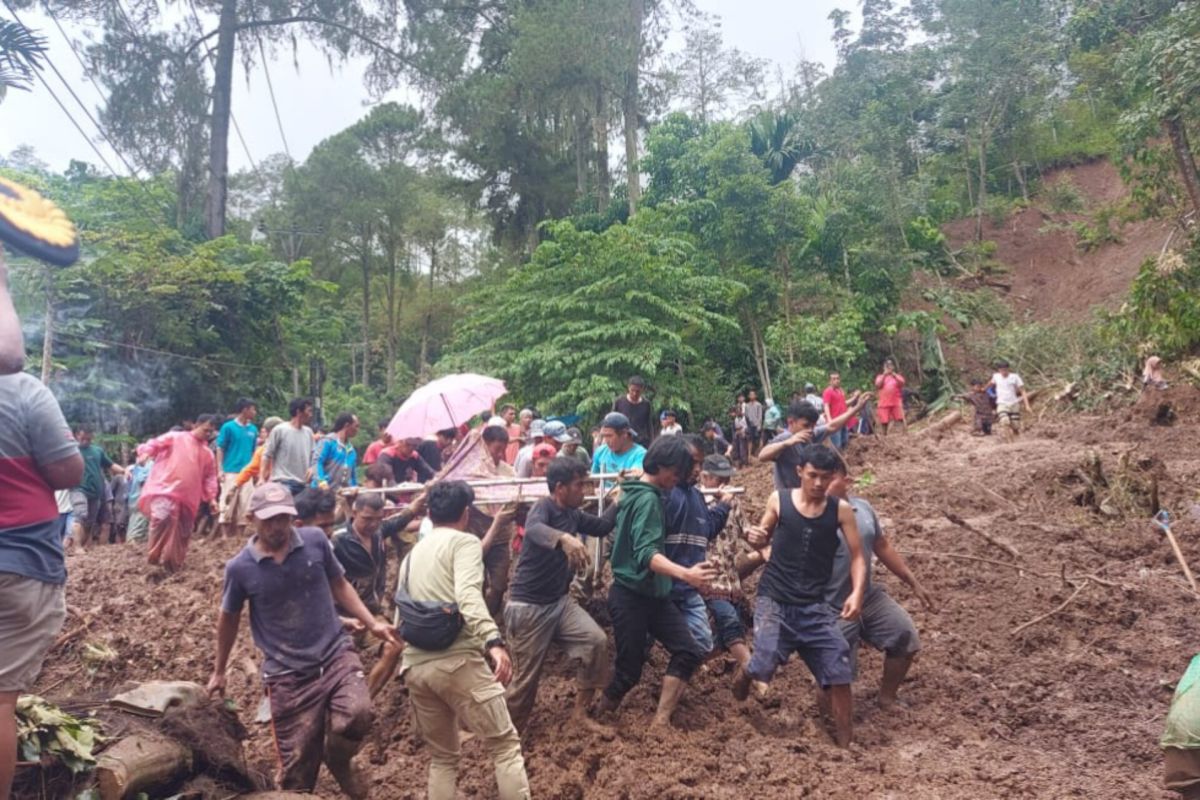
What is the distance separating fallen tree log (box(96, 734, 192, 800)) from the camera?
3613 millimetres

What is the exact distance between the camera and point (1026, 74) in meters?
29.2

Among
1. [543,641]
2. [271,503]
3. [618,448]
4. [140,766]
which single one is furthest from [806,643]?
[140,766]

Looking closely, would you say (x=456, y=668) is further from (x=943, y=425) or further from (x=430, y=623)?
(x=943, y=425)

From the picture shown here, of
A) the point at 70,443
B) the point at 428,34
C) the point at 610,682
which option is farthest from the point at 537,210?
the point at 70,443

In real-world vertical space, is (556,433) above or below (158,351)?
below

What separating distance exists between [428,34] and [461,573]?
896 inches

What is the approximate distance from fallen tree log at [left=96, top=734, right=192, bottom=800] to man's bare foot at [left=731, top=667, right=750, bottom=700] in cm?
314

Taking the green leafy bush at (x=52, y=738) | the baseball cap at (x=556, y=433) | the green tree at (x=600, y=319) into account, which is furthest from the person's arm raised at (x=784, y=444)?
the green tree at (x=600, y=319)

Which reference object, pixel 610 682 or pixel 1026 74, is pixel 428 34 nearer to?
pixel 1026 74

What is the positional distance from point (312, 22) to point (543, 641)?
22.9 meters

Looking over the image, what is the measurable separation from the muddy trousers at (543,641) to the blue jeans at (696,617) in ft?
1.70

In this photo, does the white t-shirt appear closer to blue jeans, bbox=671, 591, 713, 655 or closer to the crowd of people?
the crowd of people

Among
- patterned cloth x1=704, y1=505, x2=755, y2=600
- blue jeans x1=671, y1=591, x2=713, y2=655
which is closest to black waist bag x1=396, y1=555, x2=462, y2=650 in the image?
blue jeans x1=671, y1=591, x2=713, y2=655

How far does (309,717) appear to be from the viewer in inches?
170
